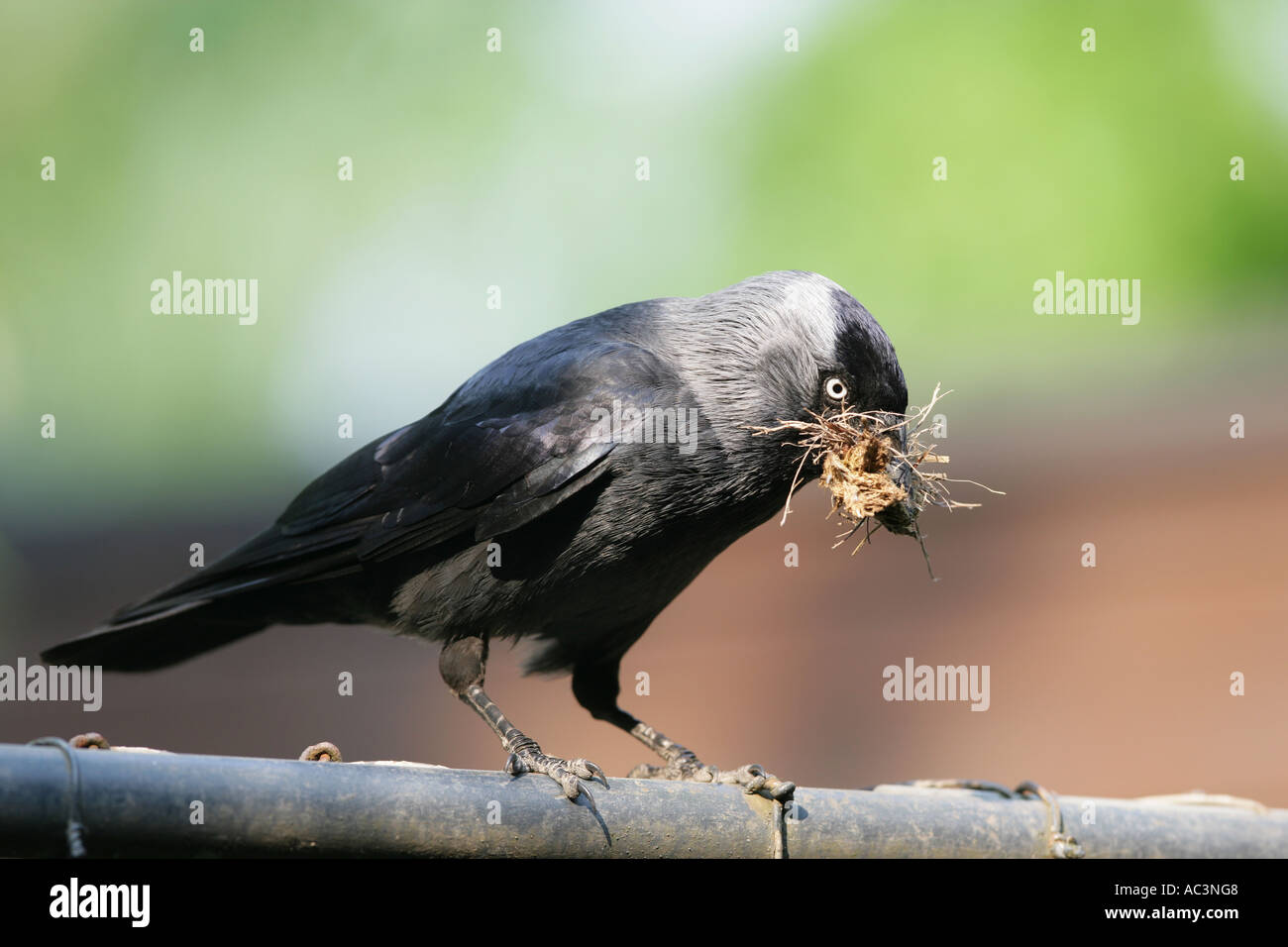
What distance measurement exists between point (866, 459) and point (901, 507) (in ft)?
0.57

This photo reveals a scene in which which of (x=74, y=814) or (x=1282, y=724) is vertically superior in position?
(x=74, y=814)

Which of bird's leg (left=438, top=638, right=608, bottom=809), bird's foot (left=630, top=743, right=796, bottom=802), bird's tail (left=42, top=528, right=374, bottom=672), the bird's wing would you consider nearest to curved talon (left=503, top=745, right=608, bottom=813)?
bird's leg (left=438, top=638, right=608, bottom=809)

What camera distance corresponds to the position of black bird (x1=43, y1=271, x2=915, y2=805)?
380 cm

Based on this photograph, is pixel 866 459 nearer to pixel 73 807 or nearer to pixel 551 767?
pixel 551 767

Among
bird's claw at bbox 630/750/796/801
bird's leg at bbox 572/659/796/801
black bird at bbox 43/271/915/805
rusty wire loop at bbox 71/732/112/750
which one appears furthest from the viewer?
bird's leg at bbox 572/659/796/801

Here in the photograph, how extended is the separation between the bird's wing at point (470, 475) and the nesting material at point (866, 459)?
0.49 metres

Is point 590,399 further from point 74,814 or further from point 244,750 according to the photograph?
point 244,750

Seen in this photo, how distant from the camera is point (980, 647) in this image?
8195 mm

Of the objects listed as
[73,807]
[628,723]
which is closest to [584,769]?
[628,723]

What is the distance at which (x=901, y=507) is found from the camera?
12.0 ft

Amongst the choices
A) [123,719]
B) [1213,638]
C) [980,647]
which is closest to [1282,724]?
[1213,638]

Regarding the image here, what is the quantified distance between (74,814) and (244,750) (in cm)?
692

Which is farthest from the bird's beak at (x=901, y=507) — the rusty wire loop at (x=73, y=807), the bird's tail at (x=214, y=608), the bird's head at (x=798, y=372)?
the rusty wire loop at (x=73, y=807)

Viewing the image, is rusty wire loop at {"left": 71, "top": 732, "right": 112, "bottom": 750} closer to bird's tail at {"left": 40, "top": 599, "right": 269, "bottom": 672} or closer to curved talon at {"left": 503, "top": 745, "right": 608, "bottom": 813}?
curved talon at {"left": 503, "top": 745, "right": 608, "bottom": 813}
